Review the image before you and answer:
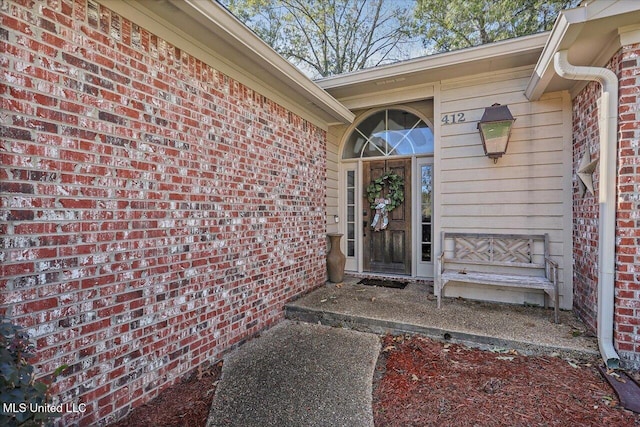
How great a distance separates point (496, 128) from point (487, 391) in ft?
9.23

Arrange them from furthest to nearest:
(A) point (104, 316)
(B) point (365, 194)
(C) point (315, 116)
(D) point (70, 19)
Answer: (B) point (365, 194), (C) point (315, 116), (A) point (104, 316), (D) point (70, 19)

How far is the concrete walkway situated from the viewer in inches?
77.1

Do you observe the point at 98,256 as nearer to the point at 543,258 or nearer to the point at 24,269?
the point at 24,269

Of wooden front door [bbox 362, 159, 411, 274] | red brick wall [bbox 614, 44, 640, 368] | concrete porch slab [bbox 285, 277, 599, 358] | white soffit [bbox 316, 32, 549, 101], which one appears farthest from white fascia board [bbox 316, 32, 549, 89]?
concrete porch slab [bbox 285, 277, 599, 358]

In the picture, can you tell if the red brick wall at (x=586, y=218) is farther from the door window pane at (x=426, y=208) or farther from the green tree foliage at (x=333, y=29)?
the green tree foliage at (x=333, y=29)

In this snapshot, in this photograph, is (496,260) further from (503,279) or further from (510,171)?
(510,171)

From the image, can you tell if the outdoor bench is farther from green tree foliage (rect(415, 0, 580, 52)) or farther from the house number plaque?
green tree foliage (rect(415, 0, 580, 52))

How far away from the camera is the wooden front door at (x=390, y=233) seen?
193 inches

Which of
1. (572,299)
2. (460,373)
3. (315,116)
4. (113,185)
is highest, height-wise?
(315,116)

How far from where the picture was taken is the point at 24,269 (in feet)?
5.02

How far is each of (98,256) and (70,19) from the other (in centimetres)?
133

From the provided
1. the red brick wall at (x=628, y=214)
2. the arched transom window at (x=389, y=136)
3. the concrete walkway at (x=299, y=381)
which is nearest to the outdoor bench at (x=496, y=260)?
the red brick wall at (x=628, y=214)

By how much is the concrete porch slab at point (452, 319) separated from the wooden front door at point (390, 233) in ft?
2.74

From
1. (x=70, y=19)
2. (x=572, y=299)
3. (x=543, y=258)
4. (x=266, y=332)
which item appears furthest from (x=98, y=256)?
(x=572, y=299)
